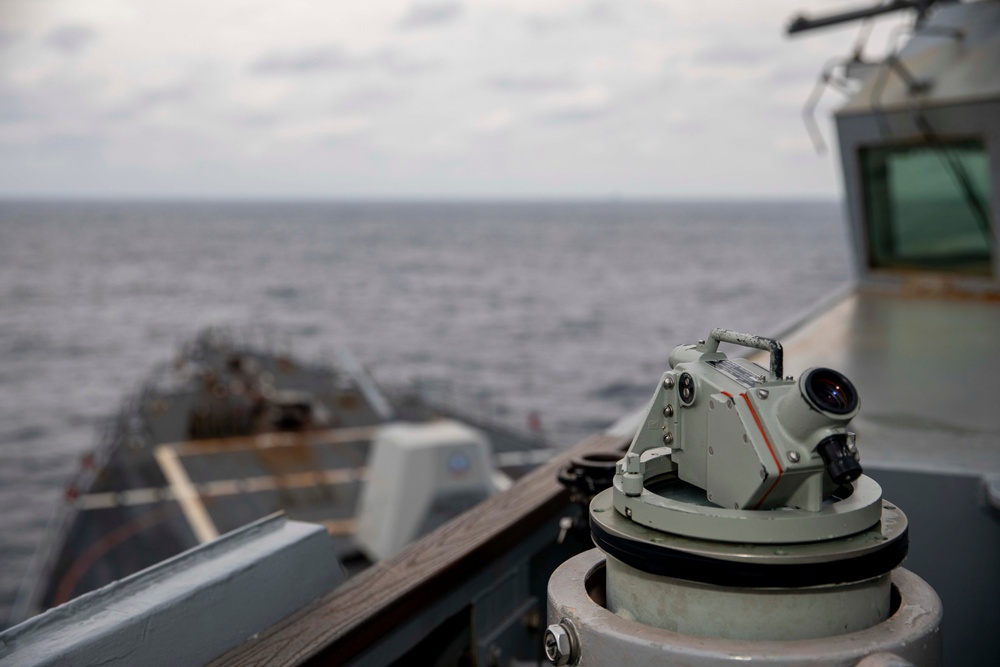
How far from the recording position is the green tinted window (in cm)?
830

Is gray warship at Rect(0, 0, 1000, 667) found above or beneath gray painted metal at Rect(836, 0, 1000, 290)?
beneath

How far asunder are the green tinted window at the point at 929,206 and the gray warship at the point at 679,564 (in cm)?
376

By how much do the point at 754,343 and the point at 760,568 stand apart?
1.58ft

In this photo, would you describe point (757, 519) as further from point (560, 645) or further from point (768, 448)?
point (560, 645)

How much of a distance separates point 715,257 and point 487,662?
92013mm

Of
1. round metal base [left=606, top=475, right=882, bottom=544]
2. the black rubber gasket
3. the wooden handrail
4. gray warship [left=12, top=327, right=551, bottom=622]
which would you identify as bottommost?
gray warship [left=12, top=327, right=551, bottom=622]

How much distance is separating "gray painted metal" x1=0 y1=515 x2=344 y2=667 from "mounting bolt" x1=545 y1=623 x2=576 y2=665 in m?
0.96

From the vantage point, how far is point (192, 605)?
7.89 feet

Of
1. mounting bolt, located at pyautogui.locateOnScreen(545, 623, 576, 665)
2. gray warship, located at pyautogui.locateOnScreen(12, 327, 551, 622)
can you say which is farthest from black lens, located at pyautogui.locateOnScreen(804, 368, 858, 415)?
gray warship, located at pyautogui.locateOnScreen(12, 327, 551, 622)

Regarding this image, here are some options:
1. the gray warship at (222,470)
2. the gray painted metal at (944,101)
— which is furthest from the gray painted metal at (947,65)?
the gray warship at (222,470)

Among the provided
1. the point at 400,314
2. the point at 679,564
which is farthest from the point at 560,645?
the point at 400,314

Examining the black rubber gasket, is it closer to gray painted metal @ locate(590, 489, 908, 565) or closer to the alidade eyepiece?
gray painted metal @ locate(590, 489, 908, 565)

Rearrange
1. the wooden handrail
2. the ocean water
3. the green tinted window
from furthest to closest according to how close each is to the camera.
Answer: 1. the ocean water
2. the green tinted window
3. the wooden handrail

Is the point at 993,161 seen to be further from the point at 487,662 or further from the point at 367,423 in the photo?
the point at 367,423
